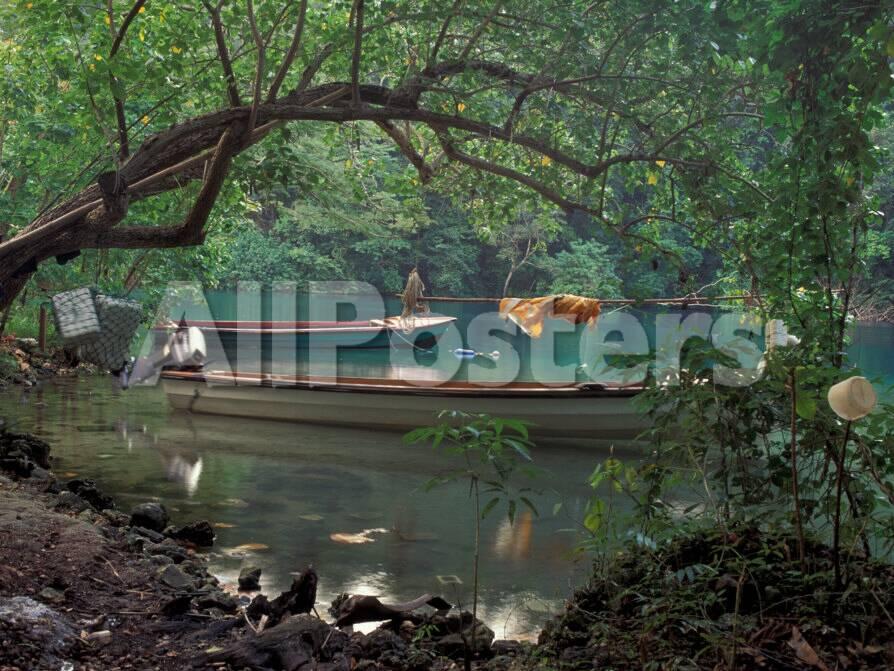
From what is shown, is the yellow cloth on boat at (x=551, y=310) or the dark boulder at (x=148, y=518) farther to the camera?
the yellow cloth on boat at (x=551, y=310)

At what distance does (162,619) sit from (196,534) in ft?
7.70

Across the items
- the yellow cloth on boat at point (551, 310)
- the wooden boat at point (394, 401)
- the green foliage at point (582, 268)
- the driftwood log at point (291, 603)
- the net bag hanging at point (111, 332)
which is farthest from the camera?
the green foliage at point (582, 268)

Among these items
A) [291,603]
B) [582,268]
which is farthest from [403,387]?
[582,268]

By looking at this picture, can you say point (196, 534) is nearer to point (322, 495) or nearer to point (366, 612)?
point (322, 495)

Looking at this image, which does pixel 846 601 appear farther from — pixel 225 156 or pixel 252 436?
pixel 252 436

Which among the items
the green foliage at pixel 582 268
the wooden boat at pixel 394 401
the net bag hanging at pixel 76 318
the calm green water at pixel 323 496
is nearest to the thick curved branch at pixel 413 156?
the calm green water at pixel 323 496

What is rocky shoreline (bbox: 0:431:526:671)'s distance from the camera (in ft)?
11.1

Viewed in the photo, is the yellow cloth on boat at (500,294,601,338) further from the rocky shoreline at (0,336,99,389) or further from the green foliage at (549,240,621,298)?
the green foliage at (549,240,621,298)

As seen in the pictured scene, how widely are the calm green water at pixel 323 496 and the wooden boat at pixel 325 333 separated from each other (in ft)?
20.3

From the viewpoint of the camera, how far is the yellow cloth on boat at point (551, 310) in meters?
9.95

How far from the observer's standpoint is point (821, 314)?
3.77 meters

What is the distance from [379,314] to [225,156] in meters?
29.6

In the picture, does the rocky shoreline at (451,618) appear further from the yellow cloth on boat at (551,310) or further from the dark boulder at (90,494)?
the yellow cloth on boat at (551,310)

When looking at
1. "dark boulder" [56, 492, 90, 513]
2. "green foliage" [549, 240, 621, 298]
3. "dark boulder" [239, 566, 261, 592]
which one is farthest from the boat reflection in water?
"green foliage" [549, 240, 621, 298]
